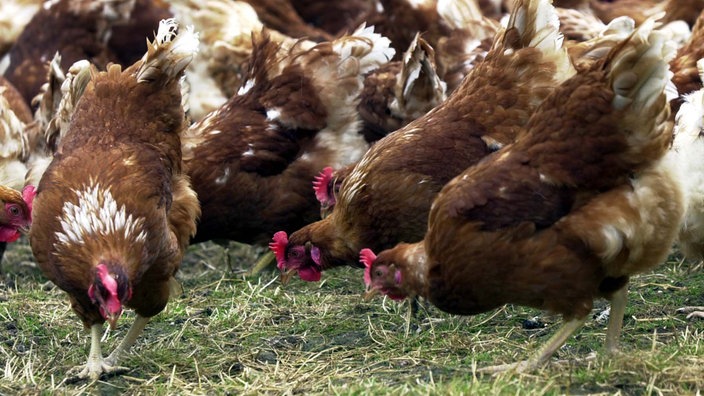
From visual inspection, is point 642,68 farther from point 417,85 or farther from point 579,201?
point 417,85

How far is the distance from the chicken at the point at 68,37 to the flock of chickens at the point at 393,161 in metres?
0.57

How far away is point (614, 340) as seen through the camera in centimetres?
440

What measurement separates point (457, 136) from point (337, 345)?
1.13 m

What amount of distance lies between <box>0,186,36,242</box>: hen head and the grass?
Result: 1.43 feet

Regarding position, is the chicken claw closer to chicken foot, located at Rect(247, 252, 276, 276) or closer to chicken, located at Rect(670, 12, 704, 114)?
chicken foot, located at Rect(247, 252, 276, 276)

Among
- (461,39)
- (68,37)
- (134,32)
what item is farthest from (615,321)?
(68,37)

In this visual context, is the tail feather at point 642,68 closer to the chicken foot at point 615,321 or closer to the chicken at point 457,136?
the chicken foot at point 615,321

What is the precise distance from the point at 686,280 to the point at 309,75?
244 centimetres

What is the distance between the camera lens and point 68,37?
26.9ft

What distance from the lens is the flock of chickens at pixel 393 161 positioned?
401cm

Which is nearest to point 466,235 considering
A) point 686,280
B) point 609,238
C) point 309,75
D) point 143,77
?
point 609,238

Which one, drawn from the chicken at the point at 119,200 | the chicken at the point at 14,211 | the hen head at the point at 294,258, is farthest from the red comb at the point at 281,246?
the chicken at the point at 14,211

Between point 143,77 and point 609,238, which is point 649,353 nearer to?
point 609,238

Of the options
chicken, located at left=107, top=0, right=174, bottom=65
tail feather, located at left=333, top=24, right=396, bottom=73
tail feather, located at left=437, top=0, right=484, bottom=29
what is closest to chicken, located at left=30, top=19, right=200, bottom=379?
tail feather, located at left=333, top=24, right=396, bottom=73
